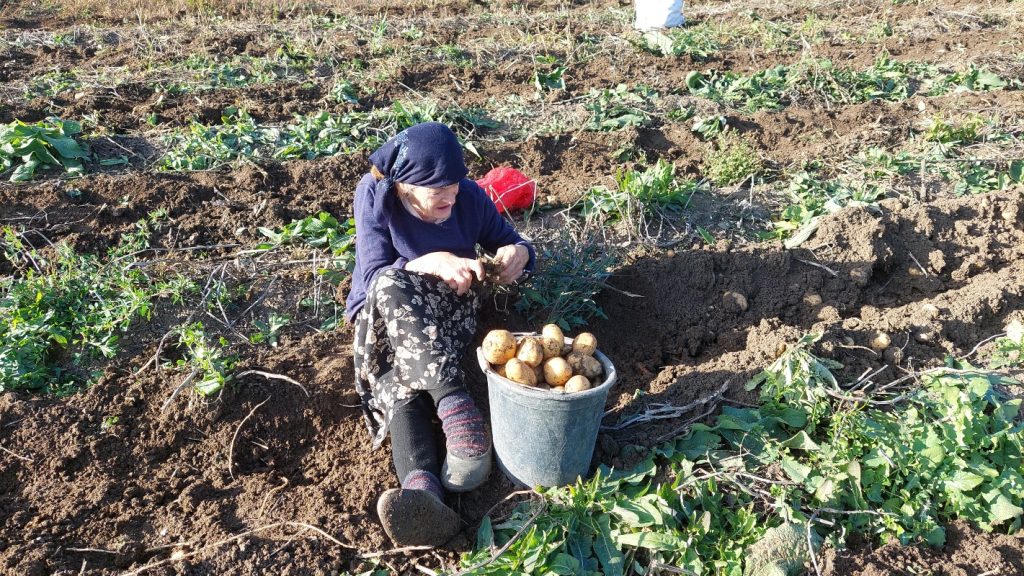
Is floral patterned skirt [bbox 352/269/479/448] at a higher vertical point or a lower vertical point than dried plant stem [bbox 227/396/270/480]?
higher

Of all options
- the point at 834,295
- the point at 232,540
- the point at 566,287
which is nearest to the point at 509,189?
the point at 566,287

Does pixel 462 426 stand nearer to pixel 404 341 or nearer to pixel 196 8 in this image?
pixel 404 341

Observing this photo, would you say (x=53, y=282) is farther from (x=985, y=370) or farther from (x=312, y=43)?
(x=312, y=43)

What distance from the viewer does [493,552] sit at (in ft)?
7.04

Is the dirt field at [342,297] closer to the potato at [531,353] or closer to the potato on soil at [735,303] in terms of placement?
the potato on soil at [735,303]

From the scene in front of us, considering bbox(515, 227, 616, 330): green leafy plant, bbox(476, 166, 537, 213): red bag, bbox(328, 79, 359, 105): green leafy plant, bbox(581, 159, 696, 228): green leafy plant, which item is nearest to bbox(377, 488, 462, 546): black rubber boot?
bbox(515, 227, 616, 330): green leafy plant

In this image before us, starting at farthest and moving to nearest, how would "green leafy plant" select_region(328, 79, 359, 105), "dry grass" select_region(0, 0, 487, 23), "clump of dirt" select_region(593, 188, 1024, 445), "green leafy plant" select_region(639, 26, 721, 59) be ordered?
"dry grass" select_region(0, 0, 487, 23), "green leafy plant" select_region(639, 26, 721, 59), "green leafy plant" select_region(328, 79, 359, 105), "clump of dirt" select_region(593, 188, 1024, 445)

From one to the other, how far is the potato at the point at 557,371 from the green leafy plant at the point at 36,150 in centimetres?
384

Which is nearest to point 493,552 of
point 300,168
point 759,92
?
point 300,168

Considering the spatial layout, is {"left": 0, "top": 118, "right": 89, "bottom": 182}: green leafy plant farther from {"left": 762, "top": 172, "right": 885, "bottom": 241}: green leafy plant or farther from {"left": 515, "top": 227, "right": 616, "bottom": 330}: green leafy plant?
{"left": 762, "top": 172, "right": 885, "bottom": 241}: green leafy plant

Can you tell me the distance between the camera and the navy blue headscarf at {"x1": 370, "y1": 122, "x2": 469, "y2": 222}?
2385mm

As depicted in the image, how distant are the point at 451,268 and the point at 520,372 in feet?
1.73

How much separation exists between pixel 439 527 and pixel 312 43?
654 centimetres


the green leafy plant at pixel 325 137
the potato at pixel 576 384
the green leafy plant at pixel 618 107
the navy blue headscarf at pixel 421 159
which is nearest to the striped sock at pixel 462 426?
the potato at pixel 576 384
